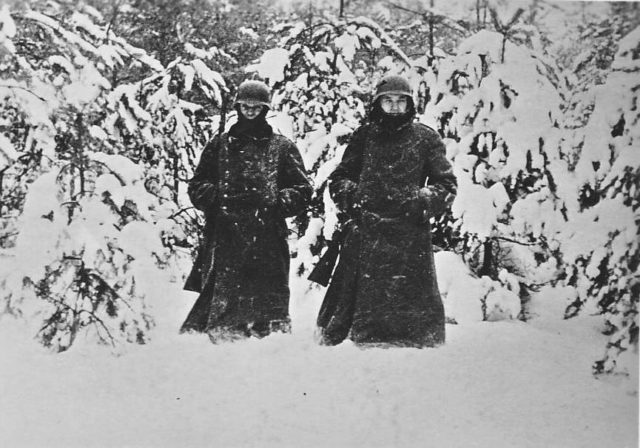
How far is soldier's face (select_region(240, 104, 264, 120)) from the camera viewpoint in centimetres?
424

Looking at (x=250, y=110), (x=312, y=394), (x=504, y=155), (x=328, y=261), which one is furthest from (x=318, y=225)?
(x=504, y=155)

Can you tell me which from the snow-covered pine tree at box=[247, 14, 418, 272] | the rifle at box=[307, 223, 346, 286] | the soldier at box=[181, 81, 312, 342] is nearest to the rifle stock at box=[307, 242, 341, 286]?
the rifle at box=[307, 223, 346, 286]

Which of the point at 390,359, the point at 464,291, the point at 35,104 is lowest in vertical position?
the point at 390,359

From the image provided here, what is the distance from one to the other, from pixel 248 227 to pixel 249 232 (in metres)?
0.03

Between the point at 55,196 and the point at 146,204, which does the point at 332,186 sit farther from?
the point at 55,196

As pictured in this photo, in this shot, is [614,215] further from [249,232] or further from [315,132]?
[249,232]

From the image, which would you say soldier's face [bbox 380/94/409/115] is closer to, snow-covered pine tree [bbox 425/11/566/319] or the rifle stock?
snow-covered pine tree [bbox 425/11/566/319]

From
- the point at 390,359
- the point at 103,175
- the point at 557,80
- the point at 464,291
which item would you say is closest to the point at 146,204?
the point at 103,175

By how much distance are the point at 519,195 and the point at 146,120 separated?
243cm

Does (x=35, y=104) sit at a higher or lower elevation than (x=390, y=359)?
higher

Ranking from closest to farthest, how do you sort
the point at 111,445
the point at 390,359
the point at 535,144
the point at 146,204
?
the point at 111,445, the point at 390,359, the point at 146,204, the point at 535,144

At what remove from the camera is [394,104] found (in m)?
4.12

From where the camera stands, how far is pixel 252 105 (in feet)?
13.9

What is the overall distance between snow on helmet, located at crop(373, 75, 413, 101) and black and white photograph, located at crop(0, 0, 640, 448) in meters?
0.01
